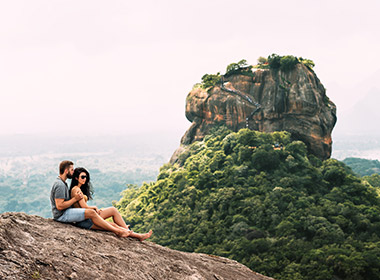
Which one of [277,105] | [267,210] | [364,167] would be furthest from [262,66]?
[364,167]

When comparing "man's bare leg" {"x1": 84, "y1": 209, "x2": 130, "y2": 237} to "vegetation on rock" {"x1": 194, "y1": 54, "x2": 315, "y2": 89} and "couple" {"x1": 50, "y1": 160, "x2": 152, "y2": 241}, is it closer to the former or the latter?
"couple" {"x1": 50, "y1": 160, "x2": 152, "y2": 241}

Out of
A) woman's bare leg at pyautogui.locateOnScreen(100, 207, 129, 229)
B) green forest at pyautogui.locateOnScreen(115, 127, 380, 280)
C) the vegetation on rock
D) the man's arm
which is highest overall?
the vegetation on rock

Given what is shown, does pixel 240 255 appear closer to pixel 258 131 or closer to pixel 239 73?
pixel 258 131

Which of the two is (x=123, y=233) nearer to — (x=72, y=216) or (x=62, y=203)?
(x=72, y=216)

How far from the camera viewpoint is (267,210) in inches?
1323

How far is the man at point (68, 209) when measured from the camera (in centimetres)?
722

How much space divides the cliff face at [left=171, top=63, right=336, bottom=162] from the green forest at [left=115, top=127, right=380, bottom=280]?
2147 millimetres

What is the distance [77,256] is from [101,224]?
1.37m

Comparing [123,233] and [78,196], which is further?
[123,233]

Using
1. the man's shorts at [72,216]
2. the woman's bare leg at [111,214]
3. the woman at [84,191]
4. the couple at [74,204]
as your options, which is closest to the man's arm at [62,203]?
the couple at [74,204]

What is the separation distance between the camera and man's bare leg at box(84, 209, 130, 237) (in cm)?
722

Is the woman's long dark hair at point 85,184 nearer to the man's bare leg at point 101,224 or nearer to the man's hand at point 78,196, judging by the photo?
the man's hand at point 78,196

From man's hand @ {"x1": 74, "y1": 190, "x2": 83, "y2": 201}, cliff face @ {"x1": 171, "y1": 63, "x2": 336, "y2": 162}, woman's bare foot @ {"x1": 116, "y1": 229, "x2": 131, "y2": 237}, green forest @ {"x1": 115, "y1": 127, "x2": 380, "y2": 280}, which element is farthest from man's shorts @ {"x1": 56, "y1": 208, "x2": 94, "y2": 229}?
cliff face @ {"x1": 171, "y1": 63, "x2": 336, "y2": 162}

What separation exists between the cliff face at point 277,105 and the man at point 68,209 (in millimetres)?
40237
